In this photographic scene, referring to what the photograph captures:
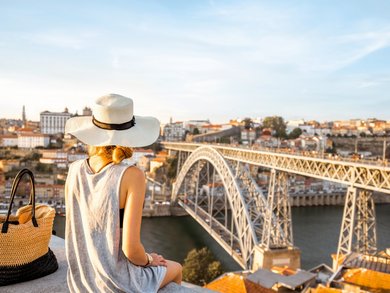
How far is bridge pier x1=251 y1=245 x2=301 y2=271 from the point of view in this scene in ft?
38.1

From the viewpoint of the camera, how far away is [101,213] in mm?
1405

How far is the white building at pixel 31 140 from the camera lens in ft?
168

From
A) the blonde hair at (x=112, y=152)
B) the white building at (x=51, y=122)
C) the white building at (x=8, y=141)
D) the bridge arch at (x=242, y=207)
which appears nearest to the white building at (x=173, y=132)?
the white building at (x=51, y=122)

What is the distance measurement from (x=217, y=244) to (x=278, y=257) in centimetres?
828

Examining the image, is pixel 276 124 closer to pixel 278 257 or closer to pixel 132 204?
pixel 278 257

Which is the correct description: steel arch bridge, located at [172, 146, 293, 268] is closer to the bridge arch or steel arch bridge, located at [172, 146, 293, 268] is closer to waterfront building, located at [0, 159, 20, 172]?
the bridge arch

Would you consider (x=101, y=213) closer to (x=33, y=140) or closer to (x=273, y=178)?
(x=273, y=178)

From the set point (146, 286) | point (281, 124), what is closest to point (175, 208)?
point (146, 286)

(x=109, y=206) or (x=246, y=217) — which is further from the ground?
(x=109, y=206)

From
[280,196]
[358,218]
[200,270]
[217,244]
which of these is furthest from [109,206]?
[217,244]

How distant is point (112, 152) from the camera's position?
1.46 meters

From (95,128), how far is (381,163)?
787cm

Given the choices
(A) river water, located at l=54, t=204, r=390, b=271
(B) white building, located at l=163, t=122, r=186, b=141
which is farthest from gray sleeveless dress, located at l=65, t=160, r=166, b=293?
(B) white building, located at l=163, t=122, r=186, b=141

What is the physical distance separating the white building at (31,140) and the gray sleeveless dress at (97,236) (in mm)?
53058
